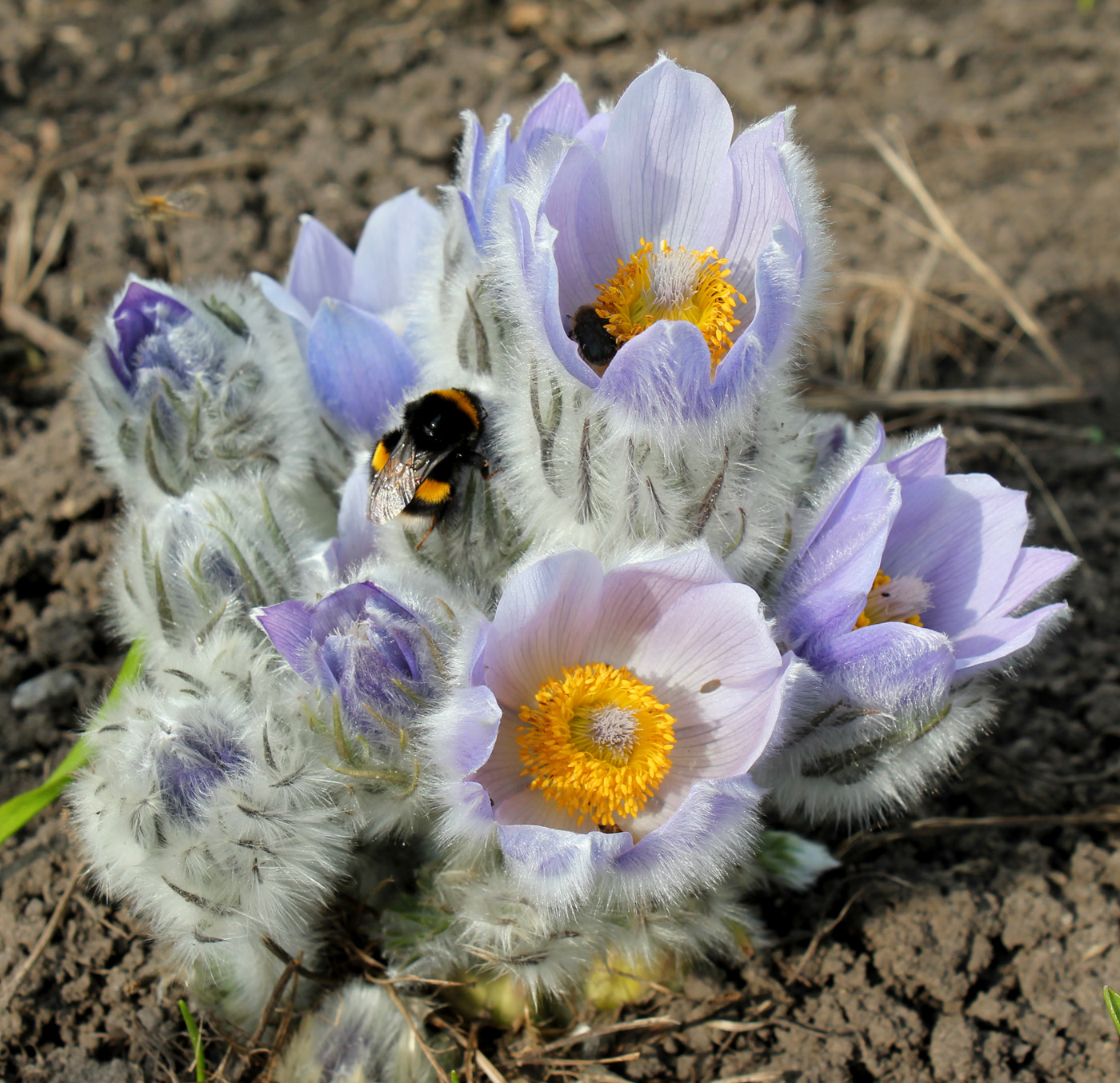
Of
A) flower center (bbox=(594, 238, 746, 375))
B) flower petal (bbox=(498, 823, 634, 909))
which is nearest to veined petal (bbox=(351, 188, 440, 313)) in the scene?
flower center (bbox=(594, 238, 746, 375))

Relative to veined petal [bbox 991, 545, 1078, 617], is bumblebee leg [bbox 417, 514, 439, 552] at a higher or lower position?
higher

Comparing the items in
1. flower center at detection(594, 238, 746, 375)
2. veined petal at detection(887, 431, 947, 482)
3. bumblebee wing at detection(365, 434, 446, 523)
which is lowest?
veined petal at detection(887, 431, 947, 482)

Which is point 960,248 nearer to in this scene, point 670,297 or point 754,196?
point 754,196

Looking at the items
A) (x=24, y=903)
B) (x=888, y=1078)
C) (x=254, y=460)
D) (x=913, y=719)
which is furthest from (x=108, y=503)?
(x=888, y=1078)

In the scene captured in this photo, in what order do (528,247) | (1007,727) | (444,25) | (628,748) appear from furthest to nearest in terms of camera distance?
(444,25) → (1007,727) → (628,748) → (528,247)

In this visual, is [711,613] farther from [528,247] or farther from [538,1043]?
[538,1043]

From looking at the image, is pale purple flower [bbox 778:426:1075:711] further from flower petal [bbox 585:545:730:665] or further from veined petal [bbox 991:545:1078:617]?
flower petal [bbox 585:545:730:665]

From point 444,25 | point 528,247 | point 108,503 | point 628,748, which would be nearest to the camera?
point 528,247
